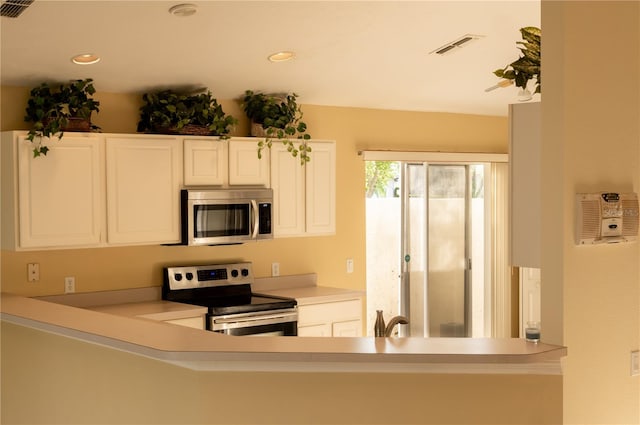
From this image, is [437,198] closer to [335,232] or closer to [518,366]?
[335,232]

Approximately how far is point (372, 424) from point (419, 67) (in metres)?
3.27

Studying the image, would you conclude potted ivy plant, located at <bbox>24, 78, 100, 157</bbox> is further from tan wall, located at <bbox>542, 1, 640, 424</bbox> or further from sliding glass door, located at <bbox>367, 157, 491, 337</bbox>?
tan wall, located at <bbox>542, 1, 640, 424</bbox>

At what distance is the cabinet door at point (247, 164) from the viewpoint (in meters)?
5.61

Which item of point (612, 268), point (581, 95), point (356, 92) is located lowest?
point (612, 268)

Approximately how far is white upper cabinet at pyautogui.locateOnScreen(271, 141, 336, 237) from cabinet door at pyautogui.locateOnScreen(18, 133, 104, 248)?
4.42ft

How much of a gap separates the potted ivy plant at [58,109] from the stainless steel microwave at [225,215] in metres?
0.81

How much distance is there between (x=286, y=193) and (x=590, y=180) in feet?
9.95

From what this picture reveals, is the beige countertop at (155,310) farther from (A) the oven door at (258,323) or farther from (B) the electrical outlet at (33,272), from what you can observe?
(B) the electrical outlet at (33,272)

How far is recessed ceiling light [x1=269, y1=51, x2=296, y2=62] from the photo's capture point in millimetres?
5132

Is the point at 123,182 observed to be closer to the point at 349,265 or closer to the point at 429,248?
the point at 349,265

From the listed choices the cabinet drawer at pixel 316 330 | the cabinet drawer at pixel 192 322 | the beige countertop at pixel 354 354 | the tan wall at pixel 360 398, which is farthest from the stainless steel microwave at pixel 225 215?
the tan wall at pixel 360 398

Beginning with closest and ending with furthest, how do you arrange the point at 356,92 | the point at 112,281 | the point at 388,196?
1. the point at 112,281
2. the point at 356,92
3. the point at 388,196

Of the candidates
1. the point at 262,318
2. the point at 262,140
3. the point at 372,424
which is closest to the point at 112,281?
the point at 262,318

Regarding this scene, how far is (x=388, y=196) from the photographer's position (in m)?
6.98
